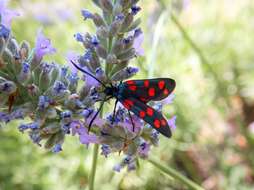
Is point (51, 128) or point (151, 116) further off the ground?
point (151, 116)

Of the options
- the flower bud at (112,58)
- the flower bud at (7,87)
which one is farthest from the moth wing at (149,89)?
the flower bud at (7,87)

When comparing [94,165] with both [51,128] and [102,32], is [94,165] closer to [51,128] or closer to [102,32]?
[51,128]

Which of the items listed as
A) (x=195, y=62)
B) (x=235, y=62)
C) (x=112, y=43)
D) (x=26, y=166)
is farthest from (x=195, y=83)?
(x=112, y=43)

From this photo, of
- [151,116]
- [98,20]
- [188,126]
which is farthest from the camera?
[188,126]

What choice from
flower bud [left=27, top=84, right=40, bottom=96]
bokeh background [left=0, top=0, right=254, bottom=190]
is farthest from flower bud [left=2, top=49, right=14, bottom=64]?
bokeh background [left=0, top=0, right=254, bottom=190]

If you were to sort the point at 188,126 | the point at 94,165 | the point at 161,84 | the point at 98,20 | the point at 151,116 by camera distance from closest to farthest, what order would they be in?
the point at 151,116, the point at 161,84, the point at 98,20, the point at 94,165, the point at 188,126

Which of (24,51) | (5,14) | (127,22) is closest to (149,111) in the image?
(127,22)

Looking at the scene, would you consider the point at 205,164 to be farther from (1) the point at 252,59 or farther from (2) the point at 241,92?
(1) the point at 252,59
